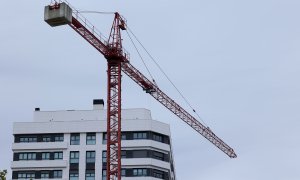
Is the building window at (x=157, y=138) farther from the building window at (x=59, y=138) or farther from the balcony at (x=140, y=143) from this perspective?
the building window at (x=59, y=138)

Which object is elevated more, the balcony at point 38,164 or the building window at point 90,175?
the balcony at point 38,164

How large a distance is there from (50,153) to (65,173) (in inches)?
199

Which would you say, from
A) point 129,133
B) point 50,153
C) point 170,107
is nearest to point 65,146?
point 50,153

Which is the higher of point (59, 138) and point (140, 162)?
point (59, 138)

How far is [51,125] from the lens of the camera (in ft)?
450

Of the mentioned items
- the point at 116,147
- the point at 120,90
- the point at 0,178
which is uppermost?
the point at 120,90

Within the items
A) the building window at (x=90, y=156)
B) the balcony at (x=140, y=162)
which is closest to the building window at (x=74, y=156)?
the building window at (x=90, y=156)

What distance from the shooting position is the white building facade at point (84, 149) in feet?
433

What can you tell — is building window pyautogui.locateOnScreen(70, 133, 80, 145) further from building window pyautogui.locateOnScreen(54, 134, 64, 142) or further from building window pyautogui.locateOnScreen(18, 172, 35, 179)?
building window pyautogui.locateOnScreen(18, 172, 35, 179)

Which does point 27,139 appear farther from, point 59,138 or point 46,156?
point 59,138

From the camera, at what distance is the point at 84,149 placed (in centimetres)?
13450

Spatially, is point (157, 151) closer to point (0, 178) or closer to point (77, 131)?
point (77, 131)

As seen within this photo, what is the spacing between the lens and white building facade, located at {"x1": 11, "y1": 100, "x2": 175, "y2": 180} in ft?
433

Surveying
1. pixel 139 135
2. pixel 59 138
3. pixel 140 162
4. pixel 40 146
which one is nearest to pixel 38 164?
pixel 40 146
